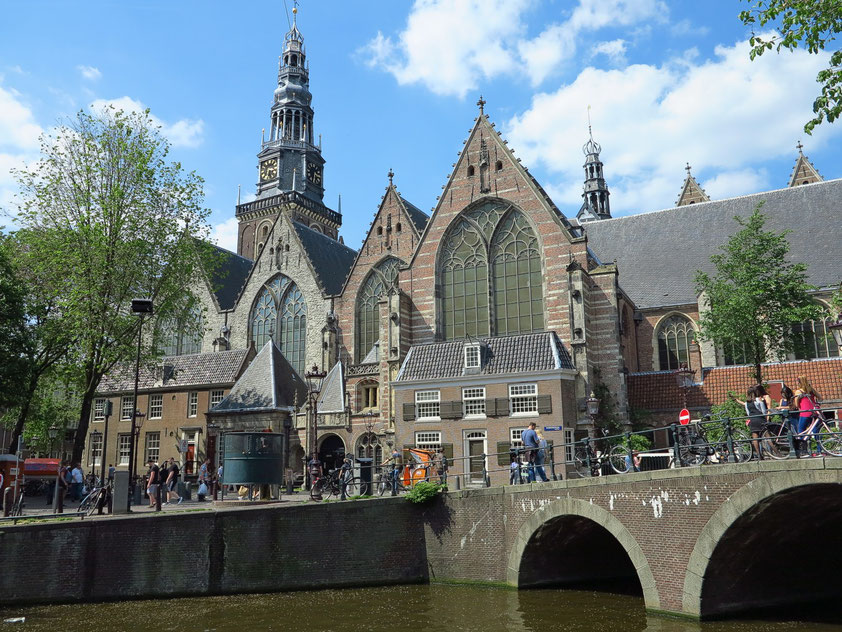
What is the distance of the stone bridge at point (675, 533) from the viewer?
41.5 ft

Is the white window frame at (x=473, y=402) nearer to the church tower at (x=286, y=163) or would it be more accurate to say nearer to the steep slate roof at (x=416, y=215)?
the steep slate roof at (x=416, y=215)


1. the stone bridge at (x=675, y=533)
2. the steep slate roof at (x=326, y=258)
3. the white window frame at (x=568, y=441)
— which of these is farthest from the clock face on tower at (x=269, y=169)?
the stone bridge at (x=675, y=533)

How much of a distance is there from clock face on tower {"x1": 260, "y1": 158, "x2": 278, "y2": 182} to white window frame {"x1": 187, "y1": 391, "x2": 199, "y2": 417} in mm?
32843

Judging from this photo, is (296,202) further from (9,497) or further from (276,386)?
(9,497)

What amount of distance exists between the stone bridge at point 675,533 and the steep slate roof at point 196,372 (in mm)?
21990

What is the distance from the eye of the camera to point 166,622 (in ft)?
46.3

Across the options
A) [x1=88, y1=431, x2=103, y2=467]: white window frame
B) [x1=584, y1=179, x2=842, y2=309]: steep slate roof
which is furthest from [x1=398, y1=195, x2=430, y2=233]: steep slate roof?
[x1=88, y1=431, x2=103, y2=467]: white window frame

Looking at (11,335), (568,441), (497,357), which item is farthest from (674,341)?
(11,335)

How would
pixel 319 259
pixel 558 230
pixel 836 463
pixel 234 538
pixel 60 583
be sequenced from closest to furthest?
pixel 836 463 → pixel 60 583 → pixel 234 538 → pixel 558 230 → pixel 319 259

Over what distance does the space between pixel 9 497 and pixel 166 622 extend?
29.2 ft

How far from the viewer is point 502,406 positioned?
26.6 meters

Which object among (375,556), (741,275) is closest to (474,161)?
(741,275)

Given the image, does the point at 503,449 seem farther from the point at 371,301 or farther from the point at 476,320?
the point at 371,301

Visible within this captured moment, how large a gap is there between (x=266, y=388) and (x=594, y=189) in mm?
45794
